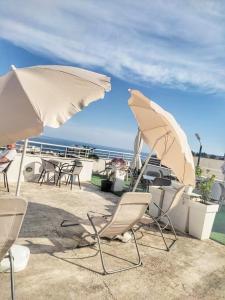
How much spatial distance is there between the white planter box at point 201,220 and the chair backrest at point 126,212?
1850 millimetres

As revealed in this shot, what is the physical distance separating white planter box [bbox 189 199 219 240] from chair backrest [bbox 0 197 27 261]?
3.67m

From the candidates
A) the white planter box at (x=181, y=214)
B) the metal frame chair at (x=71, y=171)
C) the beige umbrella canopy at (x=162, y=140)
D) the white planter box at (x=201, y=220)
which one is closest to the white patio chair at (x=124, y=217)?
the beige umbrella canopy at (x=162, y=140)

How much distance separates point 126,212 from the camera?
3645 millimetres

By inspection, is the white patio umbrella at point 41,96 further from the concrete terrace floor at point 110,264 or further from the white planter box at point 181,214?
the white planter box at point 181,214

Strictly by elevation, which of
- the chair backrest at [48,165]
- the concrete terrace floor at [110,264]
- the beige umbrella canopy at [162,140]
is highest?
the beige umbrella canopy at [162,140]

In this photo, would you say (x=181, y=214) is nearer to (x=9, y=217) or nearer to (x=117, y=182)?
(x=117, y=182)

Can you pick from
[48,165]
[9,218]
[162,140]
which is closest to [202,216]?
[162,140]

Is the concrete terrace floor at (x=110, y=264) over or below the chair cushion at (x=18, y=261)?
below

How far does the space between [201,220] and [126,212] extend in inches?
84.6

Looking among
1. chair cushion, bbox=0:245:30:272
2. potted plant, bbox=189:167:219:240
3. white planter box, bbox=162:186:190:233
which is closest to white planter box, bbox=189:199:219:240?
potted plant, bbox=189:167:219:240

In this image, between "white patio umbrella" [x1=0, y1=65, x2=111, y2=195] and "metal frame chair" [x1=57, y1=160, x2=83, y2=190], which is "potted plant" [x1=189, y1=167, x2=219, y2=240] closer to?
"white patio umbrella" [x1=0, y1=65, x2=111, y2=195]

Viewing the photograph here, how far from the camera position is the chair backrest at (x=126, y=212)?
11.6ft

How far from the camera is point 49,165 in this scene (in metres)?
8.46

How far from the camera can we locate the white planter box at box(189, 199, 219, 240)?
17.0 feet
